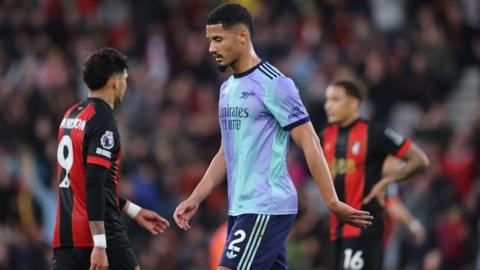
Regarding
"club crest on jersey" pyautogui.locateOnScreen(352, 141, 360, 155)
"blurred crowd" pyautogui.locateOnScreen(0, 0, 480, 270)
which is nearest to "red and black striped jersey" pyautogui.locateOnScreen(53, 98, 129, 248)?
"club crest on jersey" pyautogui.locateOnScreen(352, 141, 360, 155)

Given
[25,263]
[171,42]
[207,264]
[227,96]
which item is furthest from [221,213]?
[227,96]

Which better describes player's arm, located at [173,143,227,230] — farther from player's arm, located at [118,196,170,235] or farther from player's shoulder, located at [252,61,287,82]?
player's shoulder, located at [252,61,287,82]

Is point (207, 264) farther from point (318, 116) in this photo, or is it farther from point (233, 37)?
point (233, 37)

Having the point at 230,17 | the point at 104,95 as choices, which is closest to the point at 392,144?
the point at 230,17

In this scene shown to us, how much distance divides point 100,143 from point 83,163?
0.74 ft

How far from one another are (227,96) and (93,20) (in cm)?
1328

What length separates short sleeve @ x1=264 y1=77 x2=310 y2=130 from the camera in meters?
7.52

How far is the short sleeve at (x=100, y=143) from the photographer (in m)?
7.73

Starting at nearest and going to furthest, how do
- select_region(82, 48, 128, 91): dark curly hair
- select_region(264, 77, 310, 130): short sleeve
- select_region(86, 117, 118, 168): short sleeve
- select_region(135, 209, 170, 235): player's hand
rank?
select_region(264, 77, 310, 130): short sleeve, select_region(86, 117, 118, 168): short sleeve, select_region(82, 48, 128, 91): dark curly hair, select_region(135, 209, 170, 235): player's hand

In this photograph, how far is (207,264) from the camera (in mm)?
15266

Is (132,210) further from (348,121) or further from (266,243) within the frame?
(348,121)

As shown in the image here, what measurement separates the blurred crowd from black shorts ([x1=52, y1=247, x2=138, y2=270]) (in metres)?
6.62

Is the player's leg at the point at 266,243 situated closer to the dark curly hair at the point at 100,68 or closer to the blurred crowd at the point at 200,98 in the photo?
the dark curly hair at the point at 100,68

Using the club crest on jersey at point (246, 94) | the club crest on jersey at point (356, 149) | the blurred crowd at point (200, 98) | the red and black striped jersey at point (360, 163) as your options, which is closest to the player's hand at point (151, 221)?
the club crest on jersey at point (246, 94)
